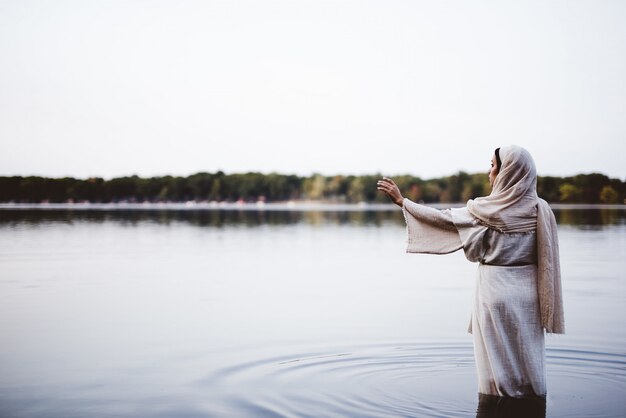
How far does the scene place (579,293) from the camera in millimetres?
14164

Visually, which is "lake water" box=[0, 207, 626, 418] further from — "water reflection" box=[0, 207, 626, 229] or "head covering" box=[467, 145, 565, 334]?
"water reflection" box=[0, 207, 626, 229]

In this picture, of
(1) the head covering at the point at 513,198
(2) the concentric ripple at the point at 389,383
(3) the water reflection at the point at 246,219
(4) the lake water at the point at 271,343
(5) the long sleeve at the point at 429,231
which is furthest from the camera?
(3) the water reflection at the point at 246,219

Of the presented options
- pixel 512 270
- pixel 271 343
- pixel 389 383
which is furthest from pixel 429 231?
pixel 271 343

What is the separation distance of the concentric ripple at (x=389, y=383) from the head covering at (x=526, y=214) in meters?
0.98

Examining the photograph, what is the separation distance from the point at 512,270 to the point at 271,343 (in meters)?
4.10

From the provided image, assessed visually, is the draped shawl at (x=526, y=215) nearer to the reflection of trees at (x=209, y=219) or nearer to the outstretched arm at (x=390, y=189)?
the outstretched arm at (x=390, y=189)

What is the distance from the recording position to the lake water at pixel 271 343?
656cm

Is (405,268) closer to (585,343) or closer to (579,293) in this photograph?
(579,293)

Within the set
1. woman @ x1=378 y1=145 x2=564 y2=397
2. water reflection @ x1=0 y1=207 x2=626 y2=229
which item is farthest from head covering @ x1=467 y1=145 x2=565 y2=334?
water reflection @ x1=0 y1=207 x2=626 y2=229

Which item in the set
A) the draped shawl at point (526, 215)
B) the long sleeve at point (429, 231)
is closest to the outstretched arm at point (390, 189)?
the long sleeve at point (429, 231)

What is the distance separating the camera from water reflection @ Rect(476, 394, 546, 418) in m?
6.02

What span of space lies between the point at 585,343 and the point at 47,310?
26.0 feet

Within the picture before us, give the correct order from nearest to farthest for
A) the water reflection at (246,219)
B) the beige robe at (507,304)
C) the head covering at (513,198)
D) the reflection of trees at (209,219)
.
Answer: the head covering at (513,198) < the beige robe at (507,304) < the water reflection at (246,219) < the reflection of trees at (209,219)

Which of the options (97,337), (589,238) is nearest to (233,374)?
(97,337)
